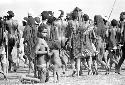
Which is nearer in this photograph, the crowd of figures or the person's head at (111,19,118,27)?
the crowd of figures

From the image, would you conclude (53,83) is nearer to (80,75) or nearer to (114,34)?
(80,75)

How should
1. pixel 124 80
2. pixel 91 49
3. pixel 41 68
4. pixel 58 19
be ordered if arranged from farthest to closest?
pixel 58 19 < pixel 91 49 < pixel 124 80 < pixel 41 68

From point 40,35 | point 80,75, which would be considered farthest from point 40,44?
point 80,75

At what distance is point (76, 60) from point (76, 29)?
1096 mm

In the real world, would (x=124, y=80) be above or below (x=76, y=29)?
below

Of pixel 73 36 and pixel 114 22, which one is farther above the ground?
pixel 114 22

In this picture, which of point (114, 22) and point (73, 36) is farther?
point (114, 22)

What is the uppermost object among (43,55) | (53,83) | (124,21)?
(124,21)

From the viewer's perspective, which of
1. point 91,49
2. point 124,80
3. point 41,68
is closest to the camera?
point 41,68

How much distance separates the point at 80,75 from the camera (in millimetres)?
15969

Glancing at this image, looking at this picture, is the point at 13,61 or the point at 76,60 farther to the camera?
the point at 13,61

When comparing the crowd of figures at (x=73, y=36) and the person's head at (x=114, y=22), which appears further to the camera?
the person's head at (x=114, y=22)

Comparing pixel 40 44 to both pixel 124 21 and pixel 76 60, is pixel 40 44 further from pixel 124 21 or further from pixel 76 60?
pixel 124 21

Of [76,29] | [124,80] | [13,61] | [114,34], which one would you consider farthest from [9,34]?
[124,80]
